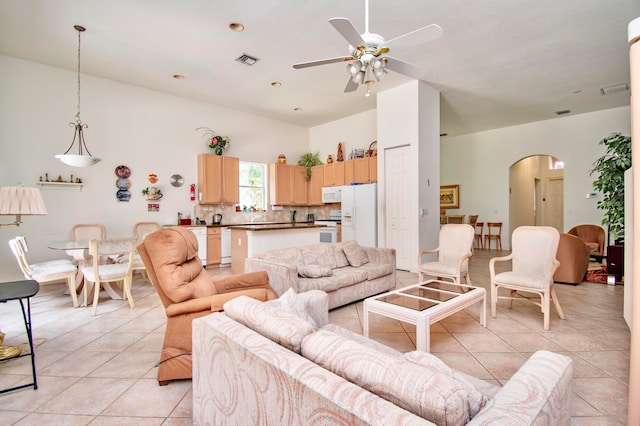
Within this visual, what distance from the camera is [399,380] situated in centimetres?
86

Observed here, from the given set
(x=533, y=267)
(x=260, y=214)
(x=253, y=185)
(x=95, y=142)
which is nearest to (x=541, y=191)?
(x=533, y=267)

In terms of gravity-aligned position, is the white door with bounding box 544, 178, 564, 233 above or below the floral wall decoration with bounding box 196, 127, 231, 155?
below

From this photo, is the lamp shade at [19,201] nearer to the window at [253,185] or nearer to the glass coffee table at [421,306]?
the glass coffee table at [421,306]

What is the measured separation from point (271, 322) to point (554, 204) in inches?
458

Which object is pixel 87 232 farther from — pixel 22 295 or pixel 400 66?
pixel 400 66

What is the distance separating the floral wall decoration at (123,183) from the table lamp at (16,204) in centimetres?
279

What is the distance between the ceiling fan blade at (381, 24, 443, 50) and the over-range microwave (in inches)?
173

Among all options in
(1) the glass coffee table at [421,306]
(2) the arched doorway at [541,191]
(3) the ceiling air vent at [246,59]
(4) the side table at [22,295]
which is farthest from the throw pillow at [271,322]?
(2) the arched doorway at [541,191]

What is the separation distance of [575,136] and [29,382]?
9.57 metres

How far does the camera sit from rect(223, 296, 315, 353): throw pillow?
1.16 m

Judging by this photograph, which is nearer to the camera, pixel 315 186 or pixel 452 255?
pixel 452 255

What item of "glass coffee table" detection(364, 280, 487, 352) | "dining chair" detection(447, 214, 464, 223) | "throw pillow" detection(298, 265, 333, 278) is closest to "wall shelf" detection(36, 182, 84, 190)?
"throw pillow" detection(298, 265, 333, 278)

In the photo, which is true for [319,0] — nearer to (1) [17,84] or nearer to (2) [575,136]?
(1) [17,84]

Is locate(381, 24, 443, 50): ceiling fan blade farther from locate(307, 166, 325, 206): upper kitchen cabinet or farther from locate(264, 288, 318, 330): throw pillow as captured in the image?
locate(307, 166, 325, 206): upper kitchen cabinet
